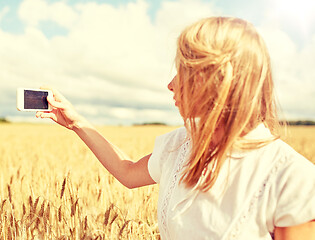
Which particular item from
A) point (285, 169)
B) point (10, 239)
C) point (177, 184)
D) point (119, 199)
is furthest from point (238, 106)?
point (119, 199)

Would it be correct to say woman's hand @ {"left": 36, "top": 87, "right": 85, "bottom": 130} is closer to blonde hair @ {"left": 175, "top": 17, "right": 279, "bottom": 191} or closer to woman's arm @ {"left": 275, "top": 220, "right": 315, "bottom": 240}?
blonde hair @ {"left": 175, "top": 17, "right": 279, "bottom": 191}

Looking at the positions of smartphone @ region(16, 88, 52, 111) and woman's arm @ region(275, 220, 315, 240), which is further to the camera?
smartphone @ region(16, 88, 52, 111)

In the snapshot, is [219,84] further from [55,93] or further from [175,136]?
[55,93]

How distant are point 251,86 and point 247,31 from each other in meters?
0.16

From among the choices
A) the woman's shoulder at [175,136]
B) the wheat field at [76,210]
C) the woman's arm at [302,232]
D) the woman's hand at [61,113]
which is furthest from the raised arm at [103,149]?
the woman's arm at [302,232]

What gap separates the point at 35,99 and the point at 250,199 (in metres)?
0.95

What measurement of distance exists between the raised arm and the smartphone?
0.03m

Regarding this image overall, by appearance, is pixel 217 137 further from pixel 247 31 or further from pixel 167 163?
pixel 247 31

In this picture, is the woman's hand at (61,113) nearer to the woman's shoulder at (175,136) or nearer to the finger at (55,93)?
the finger at (55,93)

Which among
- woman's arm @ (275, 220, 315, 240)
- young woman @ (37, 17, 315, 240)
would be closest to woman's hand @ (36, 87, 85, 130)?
young woman @ (37, 17, 315, 240)

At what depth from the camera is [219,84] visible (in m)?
0.99

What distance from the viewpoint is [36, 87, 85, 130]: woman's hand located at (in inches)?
57.2

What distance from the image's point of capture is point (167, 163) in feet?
3.95

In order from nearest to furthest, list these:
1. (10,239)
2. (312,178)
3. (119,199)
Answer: (312,178)
(10,239)
(119,199)
